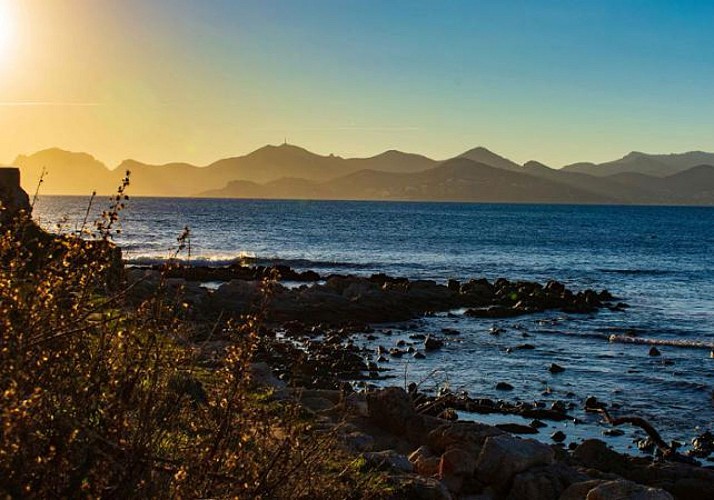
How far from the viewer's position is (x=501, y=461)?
11117mm

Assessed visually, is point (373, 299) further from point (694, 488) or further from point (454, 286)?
point (694, 488)

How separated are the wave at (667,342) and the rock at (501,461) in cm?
2168

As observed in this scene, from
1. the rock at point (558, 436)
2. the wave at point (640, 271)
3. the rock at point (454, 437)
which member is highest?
the wave at point (640, 271)

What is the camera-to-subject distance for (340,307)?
117 feet

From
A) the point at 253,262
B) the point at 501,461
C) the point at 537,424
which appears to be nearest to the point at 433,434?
the point at 501,461

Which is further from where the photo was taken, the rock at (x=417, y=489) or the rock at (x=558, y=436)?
the rock at (x=558, y=436)

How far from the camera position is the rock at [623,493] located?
9867 mm

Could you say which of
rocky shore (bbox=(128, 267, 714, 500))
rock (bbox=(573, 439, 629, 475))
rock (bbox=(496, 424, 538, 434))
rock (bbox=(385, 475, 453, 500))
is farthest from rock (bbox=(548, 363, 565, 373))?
rock (bbox=(385, 475, 453, 500))

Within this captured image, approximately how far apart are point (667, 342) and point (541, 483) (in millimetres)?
22728

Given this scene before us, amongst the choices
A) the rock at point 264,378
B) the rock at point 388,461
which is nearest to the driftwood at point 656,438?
the rock at point 264,378

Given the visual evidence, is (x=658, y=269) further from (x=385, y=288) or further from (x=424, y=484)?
(x=424, y=484)

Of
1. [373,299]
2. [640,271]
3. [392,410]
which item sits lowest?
[373,299]

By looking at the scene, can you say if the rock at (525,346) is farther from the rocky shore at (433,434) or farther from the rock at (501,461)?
the rock at (501,461)

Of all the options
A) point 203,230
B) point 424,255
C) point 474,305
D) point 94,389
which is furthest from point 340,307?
point 203,230
